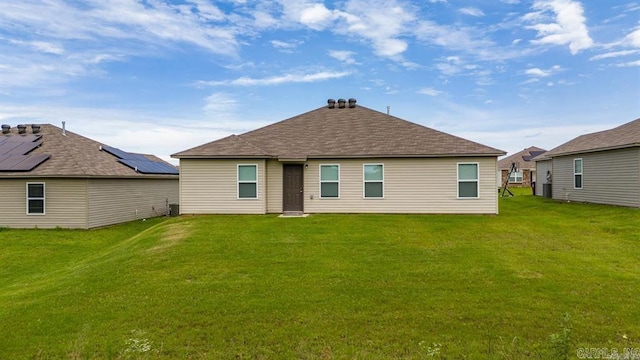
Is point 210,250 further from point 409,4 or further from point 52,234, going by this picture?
point 409,4

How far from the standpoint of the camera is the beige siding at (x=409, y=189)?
15500 mm

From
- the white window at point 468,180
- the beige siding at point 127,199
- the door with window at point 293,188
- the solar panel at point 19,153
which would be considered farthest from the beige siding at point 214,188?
the white window at point 468,180

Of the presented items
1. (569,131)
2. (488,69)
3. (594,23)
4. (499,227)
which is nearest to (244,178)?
(499,227)

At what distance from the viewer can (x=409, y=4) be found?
17047 mm

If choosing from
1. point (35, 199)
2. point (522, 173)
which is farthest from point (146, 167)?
point (522, 173)

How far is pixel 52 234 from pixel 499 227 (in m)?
18.0

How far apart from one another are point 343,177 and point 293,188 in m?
2.33

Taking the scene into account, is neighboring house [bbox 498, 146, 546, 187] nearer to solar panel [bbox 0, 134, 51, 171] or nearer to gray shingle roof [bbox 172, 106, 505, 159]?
gray shingle roof [bbox 172, 106, 505, 159]

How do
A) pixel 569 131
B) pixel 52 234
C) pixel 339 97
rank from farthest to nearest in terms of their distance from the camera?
1. pixel 569 131
2. pixel 339 97
3. pixel 52 234

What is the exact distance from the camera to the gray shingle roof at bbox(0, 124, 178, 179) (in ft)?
53.6

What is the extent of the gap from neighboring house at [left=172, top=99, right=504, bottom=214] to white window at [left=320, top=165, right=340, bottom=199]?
0.04m

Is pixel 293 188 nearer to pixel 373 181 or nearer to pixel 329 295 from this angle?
pixel 373 181

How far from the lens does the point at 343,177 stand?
1616 centimetres

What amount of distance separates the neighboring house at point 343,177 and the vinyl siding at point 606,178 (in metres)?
6.75
